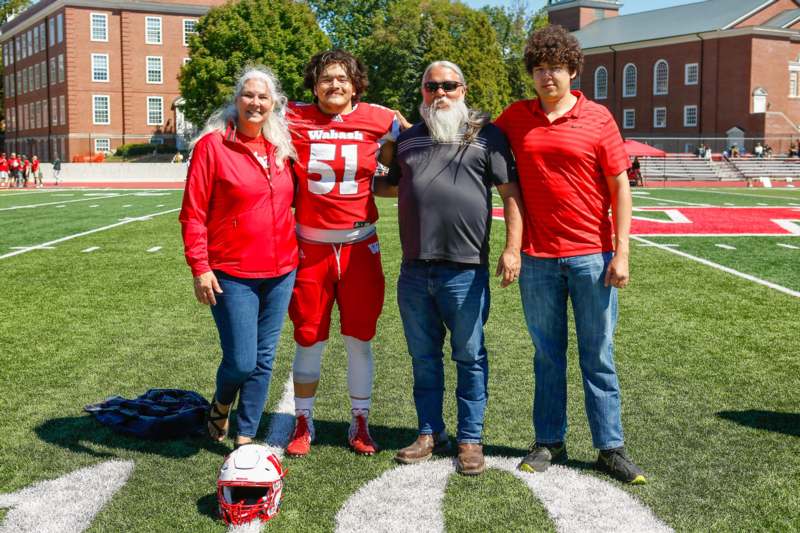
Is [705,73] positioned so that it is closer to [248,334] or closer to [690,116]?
[690,116]

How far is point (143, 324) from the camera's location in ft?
26.2

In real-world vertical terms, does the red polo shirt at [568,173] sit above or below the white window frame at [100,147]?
below

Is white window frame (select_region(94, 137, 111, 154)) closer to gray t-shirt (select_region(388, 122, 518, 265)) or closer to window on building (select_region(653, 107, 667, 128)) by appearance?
window on building (select_region(653, 107, 667, 128))

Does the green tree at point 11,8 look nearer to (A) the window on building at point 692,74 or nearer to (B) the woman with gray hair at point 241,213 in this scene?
(A) the window on building at point 692,74

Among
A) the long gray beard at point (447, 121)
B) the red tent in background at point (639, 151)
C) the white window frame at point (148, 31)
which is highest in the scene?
the white window frame at point (148, 31)

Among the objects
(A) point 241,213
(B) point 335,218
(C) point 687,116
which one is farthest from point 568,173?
(C) point 687,116

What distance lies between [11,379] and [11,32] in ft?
260

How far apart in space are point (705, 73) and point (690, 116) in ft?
10.7

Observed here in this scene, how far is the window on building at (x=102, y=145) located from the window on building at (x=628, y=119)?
40081 millimetres

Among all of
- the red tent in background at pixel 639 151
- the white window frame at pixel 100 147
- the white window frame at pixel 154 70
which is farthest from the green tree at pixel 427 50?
the white window frame at pixel 100 147

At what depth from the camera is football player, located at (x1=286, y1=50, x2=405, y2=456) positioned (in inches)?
168

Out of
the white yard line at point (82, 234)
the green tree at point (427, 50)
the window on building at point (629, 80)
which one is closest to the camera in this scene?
the white yard line at point (82, 234)

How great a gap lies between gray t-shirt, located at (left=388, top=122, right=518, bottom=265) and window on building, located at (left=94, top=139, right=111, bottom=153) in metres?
61.9

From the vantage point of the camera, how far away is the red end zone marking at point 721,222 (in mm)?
16109
